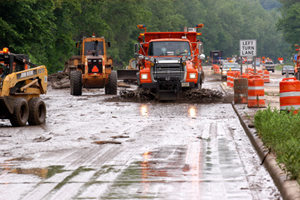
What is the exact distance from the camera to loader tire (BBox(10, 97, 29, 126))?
13.7 m

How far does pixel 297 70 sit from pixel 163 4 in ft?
259

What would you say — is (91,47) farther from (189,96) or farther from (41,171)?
(41,171)

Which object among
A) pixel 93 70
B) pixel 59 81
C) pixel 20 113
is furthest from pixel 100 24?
pixel 20 113

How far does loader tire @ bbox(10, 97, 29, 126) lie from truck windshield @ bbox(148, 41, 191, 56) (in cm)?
1003

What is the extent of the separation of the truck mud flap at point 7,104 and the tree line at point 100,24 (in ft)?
70.4

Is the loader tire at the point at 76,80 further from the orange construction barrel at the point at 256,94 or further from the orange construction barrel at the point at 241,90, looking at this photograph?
the orange construction barrel at the point at 256,94

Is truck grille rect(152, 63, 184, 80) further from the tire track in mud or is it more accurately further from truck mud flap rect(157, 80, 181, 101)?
the tire track in mud

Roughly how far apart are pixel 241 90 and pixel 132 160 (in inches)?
459

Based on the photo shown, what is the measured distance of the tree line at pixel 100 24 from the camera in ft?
119

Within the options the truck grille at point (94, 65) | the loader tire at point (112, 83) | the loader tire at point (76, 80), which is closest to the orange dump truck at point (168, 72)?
the truck grille at point (94, 65)

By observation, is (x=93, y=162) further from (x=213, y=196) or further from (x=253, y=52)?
(x=253, y=52)

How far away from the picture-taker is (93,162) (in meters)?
8.73

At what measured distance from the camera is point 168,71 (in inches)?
875

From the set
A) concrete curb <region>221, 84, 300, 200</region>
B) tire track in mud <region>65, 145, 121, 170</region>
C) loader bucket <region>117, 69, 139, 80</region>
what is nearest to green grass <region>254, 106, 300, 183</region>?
concrete curb <region>221, 84, 300, 200</region>
